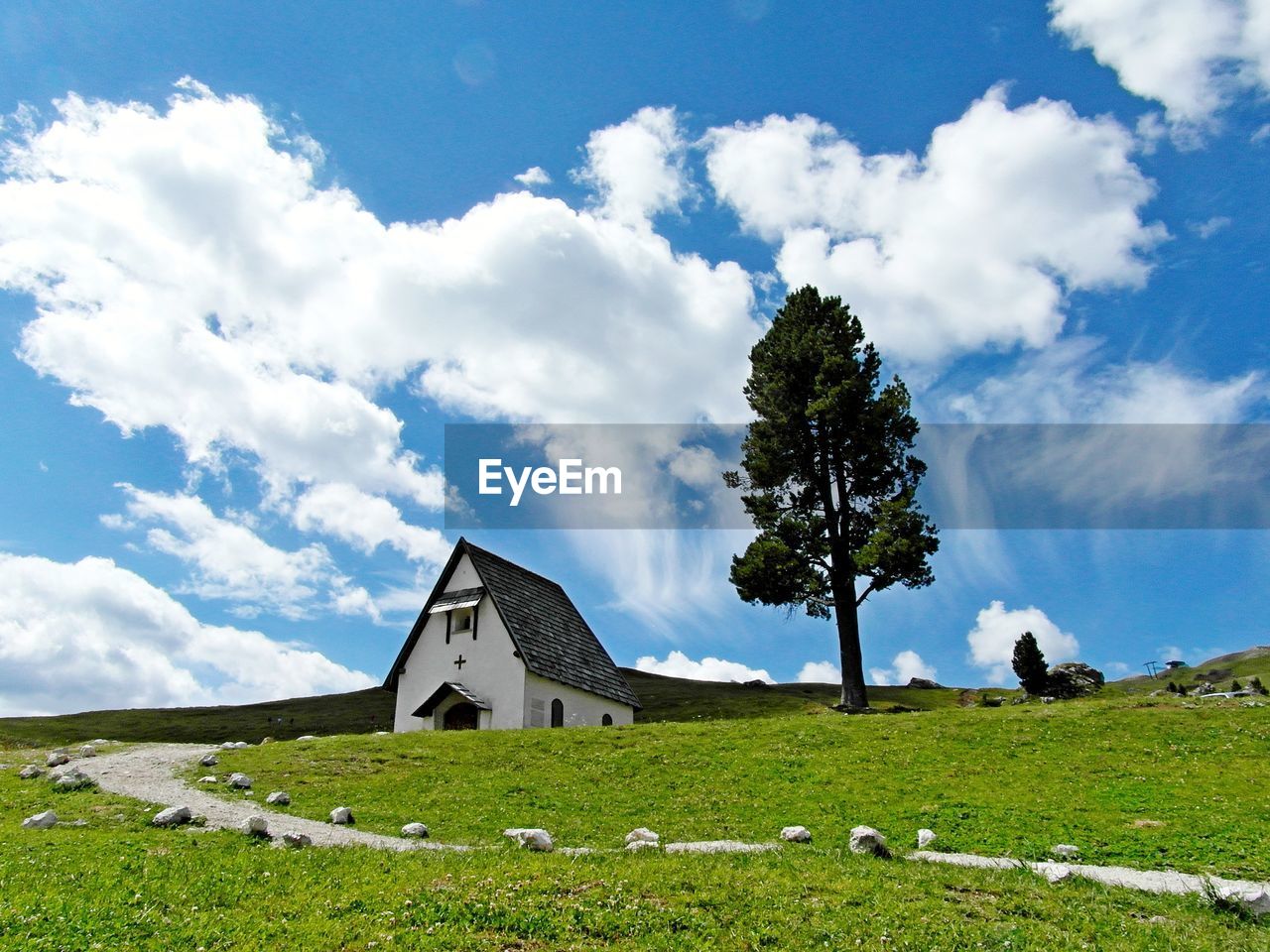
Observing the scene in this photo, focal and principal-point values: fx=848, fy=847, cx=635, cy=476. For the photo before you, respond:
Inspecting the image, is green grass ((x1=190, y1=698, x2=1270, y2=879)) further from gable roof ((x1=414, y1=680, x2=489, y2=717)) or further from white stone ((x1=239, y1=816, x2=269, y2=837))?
gable roof ((x1=414, y1=680, x2=489, y2=717))

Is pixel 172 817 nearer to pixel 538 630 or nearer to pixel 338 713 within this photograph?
pixel 538 630

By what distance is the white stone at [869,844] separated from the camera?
15.1 metres

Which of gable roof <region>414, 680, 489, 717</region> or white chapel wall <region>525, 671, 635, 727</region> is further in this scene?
gable roof <region>414, 680, 489, 717</region>

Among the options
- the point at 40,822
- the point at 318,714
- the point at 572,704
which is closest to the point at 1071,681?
the point at 572,704

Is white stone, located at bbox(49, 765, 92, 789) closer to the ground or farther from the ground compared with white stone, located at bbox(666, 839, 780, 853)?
farther from the ground

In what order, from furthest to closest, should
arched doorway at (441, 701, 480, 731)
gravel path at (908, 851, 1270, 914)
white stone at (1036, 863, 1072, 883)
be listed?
arched doorway at (441, 701, 480, 731) → white stone at (1036, 863, 1072, 883) → gravel path at (908, 851, 1270, 914)

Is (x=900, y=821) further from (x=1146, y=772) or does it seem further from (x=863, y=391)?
(x=863, y=391)

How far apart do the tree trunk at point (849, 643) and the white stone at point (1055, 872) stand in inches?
1261

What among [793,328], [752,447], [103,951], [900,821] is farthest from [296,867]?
[793,328]

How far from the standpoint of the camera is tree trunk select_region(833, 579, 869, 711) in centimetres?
4559

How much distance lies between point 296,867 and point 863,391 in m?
41.4

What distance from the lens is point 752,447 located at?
51.4 m

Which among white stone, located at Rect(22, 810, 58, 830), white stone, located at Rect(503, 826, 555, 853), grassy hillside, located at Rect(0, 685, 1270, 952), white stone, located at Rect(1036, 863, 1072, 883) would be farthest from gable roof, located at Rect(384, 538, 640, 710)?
white stone, located at Rect(1036, 863, 1072, 883)

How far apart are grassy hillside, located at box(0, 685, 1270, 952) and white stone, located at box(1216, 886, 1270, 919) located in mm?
324
